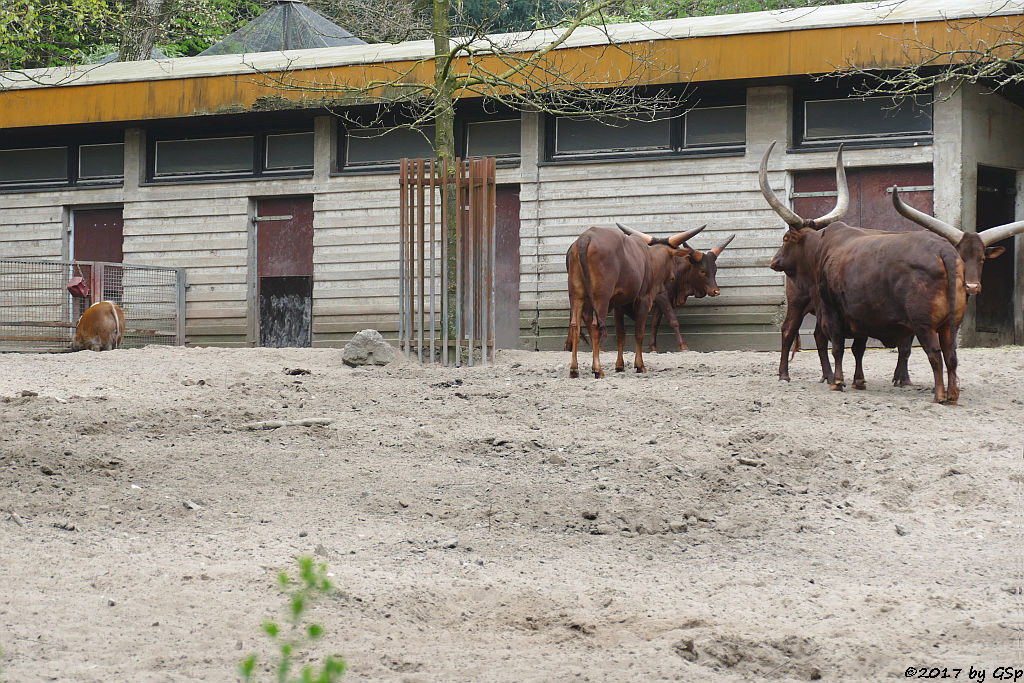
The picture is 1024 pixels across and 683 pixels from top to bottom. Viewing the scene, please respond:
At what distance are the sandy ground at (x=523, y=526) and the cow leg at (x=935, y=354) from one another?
203 millimetres

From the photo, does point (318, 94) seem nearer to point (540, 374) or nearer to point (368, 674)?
point (540, 374)

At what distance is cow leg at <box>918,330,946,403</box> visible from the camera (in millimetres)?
8680

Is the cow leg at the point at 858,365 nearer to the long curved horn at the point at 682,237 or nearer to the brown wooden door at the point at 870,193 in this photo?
the long curved horn at the point at 682,237

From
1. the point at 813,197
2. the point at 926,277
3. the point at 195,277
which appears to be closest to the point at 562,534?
the point at 926,277

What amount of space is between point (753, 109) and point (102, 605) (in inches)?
455

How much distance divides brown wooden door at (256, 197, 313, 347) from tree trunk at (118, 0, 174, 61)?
8.51m

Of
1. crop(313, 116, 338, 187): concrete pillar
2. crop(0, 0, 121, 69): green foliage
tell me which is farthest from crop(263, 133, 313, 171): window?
crop(0, 0, 121, 69): green foliage

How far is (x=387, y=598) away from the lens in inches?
201

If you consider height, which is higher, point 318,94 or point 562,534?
point 318,94

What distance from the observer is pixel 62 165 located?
18.0 m

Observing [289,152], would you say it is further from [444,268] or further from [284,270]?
[444,268]

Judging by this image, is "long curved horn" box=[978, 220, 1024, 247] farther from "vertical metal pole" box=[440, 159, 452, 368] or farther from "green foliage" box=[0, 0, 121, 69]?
"green foliage" box=[0, 0, 121, 69]

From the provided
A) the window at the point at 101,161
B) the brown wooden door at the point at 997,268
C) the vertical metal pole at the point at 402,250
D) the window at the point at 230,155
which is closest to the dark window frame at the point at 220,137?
the window at the point at 230,155

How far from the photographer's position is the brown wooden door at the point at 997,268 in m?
15.0
